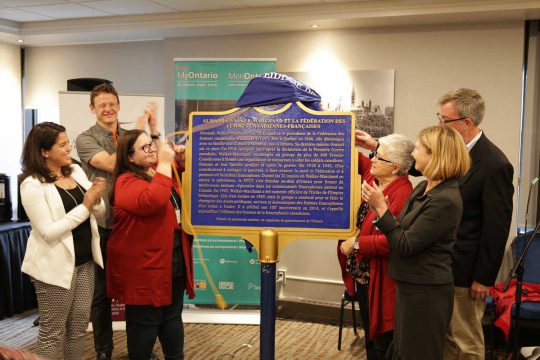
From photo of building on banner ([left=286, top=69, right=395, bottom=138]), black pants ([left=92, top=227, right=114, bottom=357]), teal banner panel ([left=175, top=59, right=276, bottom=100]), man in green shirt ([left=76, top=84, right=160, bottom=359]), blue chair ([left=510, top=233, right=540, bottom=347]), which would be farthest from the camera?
photo of building on banner ([left=286, top=69, right=395, bottom=138])

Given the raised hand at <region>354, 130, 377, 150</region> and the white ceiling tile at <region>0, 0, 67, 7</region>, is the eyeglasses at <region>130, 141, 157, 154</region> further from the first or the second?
the white ceiling tile at <region>0, 0, 67, 7</region>

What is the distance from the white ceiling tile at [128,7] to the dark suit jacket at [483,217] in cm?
340

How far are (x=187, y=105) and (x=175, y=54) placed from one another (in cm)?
129

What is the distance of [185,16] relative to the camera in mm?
5172

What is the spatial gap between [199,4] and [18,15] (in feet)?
6.78

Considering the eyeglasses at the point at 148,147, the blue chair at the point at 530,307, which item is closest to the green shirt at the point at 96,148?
the eyeglasses at the point at 148,147

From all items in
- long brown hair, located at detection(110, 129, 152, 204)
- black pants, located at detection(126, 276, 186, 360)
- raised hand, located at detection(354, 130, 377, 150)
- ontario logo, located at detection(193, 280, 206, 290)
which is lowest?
ontario logo, located at detection(193, 280, 206, 290)

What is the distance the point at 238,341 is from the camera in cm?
425

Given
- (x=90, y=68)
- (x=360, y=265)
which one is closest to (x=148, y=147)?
(x=360, y=265)

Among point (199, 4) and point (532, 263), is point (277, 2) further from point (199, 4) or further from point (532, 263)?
point (532, 263)

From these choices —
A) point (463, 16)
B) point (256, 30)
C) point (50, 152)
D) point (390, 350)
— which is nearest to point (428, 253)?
point (390, 350)

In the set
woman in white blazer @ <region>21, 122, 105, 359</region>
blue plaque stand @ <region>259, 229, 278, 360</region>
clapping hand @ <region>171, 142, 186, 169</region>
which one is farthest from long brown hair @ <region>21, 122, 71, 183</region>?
blue plaque stand @ <region>259, 229, 278, 360</region>

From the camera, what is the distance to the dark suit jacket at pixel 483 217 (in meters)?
2.49

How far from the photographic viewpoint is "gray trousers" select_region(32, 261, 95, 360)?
266cm
